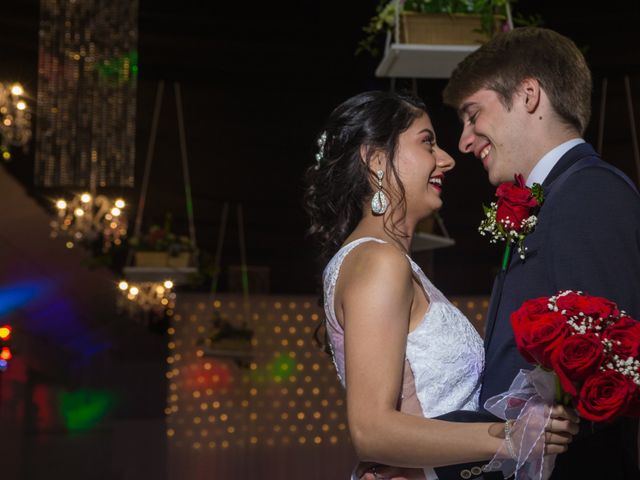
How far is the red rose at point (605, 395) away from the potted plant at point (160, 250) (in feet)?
19.8

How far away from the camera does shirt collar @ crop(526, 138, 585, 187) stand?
245 cm

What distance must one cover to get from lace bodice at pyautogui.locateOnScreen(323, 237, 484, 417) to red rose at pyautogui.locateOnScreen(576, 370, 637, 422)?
1.76 ft

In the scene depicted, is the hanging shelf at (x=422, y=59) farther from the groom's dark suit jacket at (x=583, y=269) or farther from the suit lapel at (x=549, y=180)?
the groom's dark suit jacket at (x=583, y=269)

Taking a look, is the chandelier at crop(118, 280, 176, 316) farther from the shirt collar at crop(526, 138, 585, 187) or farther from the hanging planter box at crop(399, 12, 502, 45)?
the shirt collar at crop(526, 138, 585, 187)

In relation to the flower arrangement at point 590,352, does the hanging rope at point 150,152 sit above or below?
below

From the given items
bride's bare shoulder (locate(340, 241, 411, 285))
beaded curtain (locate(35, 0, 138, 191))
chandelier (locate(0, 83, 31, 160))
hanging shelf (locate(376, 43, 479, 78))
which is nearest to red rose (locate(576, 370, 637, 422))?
bride's bare shoulder (locate(340, 241, 411, 285))

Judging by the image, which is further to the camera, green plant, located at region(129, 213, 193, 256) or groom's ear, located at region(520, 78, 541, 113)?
green plant, located at region(129, 213, 193, 256)

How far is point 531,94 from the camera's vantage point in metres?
2.51

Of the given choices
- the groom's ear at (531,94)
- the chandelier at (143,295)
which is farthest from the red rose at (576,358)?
the chandelier at (143,295)

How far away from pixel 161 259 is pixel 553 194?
557cm

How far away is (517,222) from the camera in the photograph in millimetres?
2289

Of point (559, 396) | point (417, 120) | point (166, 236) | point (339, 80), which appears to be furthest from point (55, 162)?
point (559, 396)

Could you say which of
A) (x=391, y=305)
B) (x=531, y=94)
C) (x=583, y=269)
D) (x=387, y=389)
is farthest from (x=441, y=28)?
(x=387, y=389)

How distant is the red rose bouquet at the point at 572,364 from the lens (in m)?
1.69
